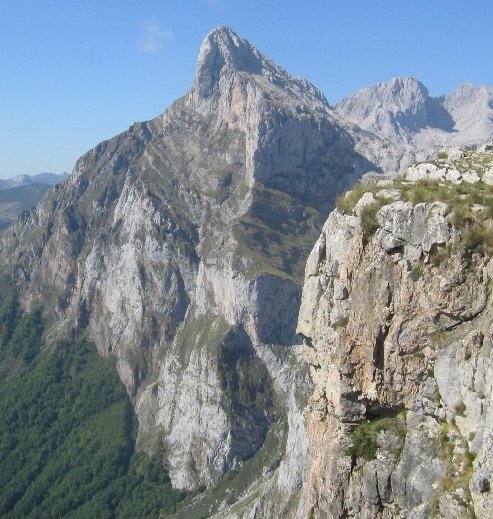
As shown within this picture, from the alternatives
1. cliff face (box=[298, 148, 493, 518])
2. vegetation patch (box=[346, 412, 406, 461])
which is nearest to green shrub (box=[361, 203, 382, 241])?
cliff face (box=[298, 148, 493, 518])

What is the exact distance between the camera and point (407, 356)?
2734 centimetres

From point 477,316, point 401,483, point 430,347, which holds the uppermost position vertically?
point 477,316

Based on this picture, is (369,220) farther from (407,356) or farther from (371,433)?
(371,433)

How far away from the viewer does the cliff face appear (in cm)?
2430

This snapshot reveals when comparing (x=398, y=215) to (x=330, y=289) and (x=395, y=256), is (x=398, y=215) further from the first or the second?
(x=330, y=289)

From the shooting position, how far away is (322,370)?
32625mm

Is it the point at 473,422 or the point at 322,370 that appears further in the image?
the point at 322,370

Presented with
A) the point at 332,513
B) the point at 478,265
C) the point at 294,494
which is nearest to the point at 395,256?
the point at 478,265

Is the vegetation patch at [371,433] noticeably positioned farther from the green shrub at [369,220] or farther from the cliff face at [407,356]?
the green shrub at [369,220]

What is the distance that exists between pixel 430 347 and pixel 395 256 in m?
4.57

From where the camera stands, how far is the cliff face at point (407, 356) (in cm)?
2430

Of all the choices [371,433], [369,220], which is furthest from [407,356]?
[369,220]

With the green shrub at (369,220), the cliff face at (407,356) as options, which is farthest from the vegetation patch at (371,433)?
the green shrub at (369,220)

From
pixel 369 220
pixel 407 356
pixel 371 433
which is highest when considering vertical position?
pixel 369 220
